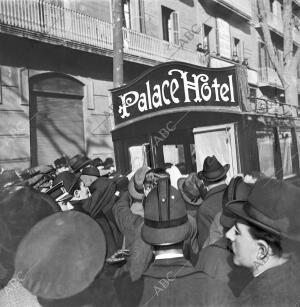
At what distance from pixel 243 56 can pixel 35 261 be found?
462 centimetres

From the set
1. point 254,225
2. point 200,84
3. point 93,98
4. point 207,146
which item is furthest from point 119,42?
point 254,225

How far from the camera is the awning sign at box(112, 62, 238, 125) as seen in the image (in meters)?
4.26

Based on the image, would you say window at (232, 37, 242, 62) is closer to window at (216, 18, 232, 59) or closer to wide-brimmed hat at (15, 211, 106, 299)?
window at (216, 18, 232, 59)

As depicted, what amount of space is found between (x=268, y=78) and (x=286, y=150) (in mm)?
1460

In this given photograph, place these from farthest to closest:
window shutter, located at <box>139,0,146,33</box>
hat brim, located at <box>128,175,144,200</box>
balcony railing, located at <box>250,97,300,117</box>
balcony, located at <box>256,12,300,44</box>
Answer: window shutter, located at <box>139,0,146,33</box>
balcony, located at <box>256,12,300,44</box>
balcony railing, located at <box>250,97,300,117</box>
hat brim, located at <box>128,175,144,200</box>

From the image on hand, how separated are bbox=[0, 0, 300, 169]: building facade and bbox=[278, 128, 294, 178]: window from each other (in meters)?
0.96

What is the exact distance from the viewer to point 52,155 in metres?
6.58

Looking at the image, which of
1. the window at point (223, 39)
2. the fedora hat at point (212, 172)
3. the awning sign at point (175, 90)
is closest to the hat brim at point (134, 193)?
the fedora hat at point (212, 172)

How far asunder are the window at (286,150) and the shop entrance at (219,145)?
693mm

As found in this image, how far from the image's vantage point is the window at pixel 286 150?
4.61m

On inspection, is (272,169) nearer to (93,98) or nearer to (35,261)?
(35,261)

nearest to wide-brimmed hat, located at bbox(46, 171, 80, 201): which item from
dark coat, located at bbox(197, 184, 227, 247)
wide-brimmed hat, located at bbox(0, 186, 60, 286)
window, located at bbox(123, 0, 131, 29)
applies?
wide-brimmed hat, located at bbox(0, 186, 60, 286)

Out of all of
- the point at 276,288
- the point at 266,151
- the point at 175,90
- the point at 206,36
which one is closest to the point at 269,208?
the point at 276,288

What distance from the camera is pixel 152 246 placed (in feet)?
5.71
